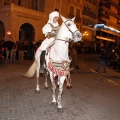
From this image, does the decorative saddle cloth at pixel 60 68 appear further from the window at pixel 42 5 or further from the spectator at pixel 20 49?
the window at pixel 42 5

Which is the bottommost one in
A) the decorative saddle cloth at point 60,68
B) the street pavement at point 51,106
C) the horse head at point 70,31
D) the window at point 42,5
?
the street pavement at point 51,106

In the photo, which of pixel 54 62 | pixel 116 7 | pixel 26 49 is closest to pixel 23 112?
pixel 54 62

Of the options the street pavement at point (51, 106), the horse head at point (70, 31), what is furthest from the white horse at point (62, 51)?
the street pavement at point (51, 106)

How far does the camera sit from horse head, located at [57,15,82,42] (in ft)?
15.9

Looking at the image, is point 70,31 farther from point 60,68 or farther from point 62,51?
point 60,68

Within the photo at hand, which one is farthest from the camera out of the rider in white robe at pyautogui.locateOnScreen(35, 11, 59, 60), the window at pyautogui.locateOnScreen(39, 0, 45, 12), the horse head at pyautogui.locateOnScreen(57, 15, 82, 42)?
the window at pyautogui.locateOnScreen(39, 0, 45, 12)

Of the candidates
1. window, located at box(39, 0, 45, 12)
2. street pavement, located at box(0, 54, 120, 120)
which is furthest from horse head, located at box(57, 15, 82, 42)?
window, located at box(39, 0, 45, 12)

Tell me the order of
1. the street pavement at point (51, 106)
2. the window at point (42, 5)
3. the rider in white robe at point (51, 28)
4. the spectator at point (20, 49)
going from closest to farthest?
the street pavement at point (51, 106) → the rider in white robe at point (51, 28) → the spectator at point (20, 49) → the window at point (42, 5)

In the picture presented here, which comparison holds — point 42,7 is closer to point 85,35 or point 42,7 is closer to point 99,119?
point 85,35

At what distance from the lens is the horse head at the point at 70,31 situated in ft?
15.9

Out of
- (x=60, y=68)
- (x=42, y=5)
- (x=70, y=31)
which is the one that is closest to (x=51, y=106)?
(x=60, y=68)

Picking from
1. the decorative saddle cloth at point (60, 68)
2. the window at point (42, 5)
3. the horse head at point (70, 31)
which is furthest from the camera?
the window at point (42, 5)

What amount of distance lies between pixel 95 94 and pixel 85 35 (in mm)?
37004

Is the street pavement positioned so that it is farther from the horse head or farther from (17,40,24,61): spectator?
(17,40,24,61): spectator
